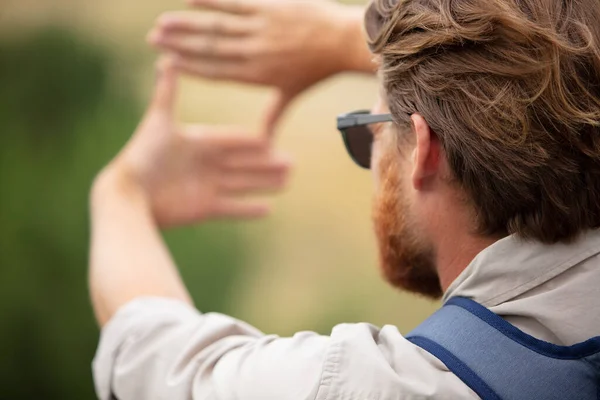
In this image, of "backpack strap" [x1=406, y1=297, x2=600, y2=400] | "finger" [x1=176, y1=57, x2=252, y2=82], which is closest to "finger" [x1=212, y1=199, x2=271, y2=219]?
"finger" [x1=176, y1=57, x2=252, y2=82]

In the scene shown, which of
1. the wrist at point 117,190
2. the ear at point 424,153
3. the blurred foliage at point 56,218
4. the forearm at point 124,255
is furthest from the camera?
the blurred foliage at point 56,218

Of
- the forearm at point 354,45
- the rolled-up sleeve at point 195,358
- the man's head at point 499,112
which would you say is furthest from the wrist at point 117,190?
the man's head at point 499,112

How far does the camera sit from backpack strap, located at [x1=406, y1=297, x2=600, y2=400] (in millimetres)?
722

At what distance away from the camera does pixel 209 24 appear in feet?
4.45

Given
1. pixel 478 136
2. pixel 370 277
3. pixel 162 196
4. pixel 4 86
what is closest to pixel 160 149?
pixel 162 196

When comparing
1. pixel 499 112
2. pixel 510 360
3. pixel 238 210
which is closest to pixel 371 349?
pixel 510 360

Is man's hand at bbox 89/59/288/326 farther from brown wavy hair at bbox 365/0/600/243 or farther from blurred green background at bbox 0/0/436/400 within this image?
brown wavy hair at bbox 365/0/600/243

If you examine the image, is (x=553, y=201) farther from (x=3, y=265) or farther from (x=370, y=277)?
(x=3, y=265)

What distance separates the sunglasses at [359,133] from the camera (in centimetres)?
94

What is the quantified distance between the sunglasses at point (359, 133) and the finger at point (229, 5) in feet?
1.49

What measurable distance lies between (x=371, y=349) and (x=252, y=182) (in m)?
0.74

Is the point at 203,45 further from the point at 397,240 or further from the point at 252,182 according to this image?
the point at 397,240

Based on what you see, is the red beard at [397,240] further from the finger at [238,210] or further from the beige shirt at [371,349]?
the finger at [238,210]

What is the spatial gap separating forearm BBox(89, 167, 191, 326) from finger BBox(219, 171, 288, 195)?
0.17 m
